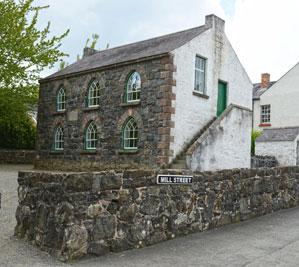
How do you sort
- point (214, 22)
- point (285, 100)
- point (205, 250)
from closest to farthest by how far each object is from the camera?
point (205, 250) → point (214, 22) → point (285, 100)

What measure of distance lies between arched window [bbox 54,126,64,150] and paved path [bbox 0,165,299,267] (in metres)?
12.6

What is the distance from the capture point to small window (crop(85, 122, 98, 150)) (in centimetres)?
1969

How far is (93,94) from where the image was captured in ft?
66.1

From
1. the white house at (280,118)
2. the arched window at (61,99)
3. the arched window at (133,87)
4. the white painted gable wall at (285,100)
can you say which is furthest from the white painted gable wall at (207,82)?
the white painted gable wall at (285,100)

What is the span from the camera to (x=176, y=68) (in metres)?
16.8

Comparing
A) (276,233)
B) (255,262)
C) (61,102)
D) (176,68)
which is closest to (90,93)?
(61,102)

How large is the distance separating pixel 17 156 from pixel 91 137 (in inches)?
356

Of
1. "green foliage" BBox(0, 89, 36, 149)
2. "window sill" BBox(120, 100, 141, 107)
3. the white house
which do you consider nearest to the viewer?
"window sill" BBox(120, 100, 141, 107)

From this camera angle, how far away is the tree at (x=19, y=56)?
2348cm

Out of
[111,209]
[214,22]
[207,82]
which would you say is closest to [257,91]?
[214,22]

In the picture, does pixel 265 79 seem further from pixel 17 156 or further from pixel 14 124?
pixel 17 156

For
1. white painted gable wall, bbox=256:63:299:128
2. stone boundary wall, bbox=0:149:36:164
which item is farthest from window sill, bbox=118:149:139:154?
white painted gable wall, bbox=256:63:299:128

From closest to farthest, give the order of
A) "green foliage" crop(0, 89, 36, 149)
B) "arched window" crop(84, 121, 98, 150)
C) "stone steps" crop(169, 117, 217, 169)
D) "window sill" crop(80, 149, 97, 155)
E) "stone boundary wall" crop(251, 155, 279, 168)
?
"stone steps" crop(169, 117, 217, 169) → "window sill" crop(80, 149, 97, 155) → "arched window" crop(84, 121, 98, 150) → "green foliage" crop(0, 89, 36, 149) → "stone boundary wall" crop(251, 155, 279, 168)

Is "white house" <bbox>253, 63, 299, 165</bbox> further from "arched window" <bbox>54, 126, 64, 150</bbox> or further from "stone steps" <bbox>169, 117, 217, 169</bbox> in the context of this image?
"arched window" <bbox>54, 126, 64, 150</bbox>
